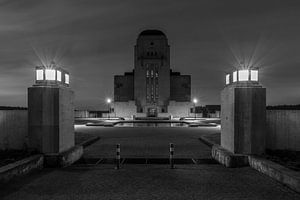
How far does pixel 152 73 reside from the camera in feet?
230

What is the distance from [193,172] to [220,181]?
4.46 feet

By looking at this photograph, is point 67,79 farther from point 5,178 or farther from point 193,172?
point 193,172

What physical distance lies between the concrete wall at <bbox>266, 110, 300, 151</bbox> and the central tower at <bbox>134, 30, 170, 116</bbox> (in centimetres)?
5853

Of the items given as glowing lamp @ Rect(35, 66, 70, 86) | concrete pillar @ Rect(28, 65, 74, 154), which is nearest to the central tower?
glowing lamp @ Rect(35, 66, 70, 86)

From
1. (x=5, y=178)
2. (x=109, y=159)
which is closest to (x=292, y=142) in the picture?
(x=109, y=159)

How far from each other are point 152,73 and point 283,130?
197 feet

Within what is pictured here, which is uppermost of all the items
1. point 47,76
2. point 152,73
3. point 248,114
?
point 152,73

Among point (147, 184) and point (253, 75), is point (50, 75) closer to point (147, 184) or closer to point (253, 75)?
point (147, 184)

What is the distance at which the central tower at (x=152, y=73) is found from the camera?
228 feet

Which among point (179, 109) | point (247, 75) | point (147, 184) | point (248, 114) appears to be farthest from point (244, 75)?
point (179, 109)

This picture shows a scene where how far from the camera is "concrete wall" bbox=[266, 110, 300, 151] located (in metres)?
10.8

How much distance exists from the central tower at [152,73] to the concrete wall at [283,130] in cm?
5853

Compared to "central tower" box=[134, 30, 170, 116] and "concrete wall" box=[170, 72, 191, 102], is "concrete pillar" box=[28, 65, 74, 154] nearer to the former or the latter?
"central tower" box=[134, 30, 170, 116]

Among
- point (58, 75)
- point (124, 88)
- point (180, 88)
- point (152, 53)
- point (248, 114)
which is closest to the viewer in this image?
point (248, 114)
